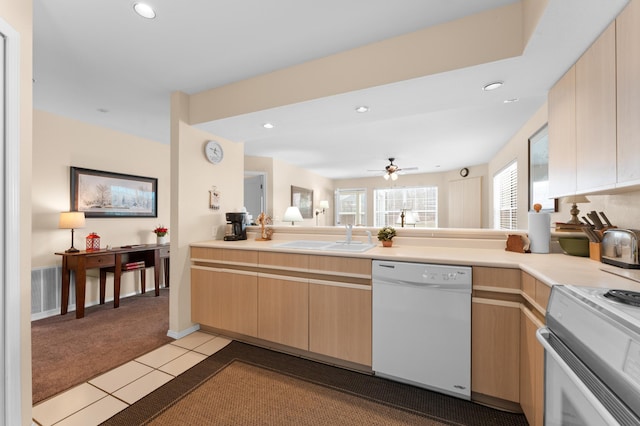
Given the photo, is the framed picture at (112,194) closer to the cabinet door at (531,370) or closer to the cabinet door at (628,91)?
the cabinet door at (531,370)

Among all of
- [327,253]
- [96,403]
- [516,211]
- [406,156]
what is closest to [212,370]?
[96,403]

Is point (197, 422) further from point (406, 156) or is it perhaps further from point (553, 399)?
point (406, 156)

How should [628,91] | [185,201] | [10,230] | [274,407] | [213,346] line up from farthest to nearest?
[185,201] < [213,346] < [274,407] < [10,230] < [628,91]

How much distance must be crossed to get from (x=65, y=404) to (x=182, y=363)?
69 cm

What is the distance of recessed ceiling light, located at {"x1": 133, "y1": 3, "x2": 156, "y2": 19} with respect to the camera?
1.57 m

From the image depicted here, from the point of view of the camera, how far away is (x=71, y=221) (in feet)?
10.0

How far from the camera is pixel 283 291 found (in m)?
2.26

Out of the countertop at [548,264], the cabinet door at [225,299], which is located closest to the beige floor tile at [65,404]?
the cabinet door at [225,299]

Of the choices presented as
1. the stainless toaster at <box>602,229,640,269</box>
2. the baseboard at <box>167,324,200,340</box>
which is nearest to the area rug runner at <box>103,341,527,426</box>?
the baseboard at <box>167,324,200,340</box>

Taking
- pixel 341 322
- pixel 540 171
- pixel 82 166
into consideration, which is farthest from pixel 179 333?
pixel 540 171

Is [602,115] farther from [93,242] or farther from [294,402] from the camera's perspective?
[93,242]

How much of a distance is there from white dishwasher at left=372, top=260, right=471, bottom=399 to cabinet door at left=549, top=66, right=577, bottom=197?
2.73 ft

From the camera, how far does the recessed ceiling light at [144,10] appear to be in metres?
1.57

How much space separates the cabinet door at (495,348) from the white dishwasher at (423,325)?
5 centimetres
